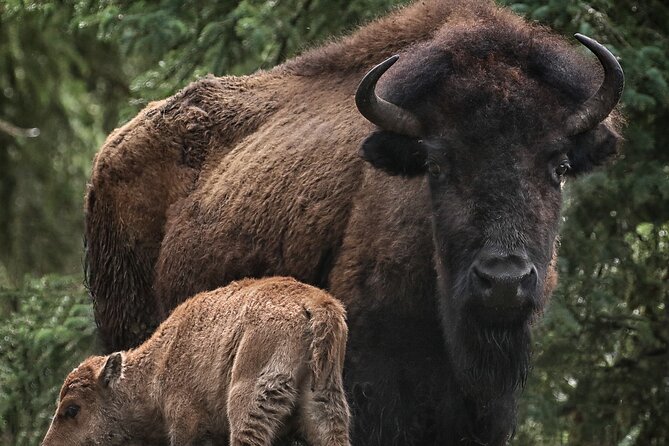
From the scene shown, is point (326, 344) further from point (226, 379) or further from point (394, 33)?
point (394, 33)

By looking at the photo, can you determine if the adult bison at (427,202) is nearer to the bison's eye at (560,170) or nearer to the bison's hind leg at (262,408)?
the bison's eye at (560,170)

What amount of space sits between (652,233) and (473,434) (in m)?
4.39

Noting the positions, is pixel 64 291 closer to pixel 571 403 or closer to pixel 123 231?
pixel 123 231

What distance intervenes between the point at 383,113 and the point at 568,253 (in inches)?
172


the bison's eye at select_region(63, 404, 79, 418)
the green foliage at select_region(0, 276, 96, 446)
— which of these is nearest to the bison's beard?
the bison's eye at select_region(63, 404, 79, 418)

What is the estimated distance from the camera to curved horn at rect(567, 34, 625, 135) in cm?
681

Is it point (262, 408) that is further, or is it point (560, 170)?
point (560, 170)

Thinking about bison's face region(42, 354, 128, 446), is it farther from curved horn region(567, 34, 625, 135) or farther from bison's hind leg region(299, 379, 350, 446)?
curved horn region(567, 34, 625, 135)

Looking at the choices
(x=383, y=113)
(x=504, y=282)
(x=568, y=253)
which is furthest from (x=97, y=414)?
(x=568, y=253)

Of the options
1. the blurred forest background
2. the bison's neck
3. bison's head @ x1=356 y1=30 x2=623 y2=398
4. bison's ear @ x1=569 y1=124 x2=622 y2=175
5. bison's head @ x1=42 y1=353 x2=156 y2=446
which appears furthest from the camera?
the blurred forest background

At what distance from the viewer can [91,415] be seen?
23.9 feet

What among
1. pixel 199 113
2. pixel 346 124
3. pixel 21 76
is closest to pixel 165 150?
pixel 199 113

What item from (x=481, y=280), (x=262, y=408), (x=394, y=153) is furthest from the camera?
(x=394, y=153)

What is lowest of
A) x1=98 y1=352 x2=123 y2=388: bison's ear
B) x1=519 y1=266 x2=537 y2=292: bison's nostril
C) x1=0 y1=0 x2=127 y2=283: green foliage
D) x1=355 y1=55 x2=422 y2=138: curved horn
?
x1=0 y1=0 x2=127 y2=283: green foliage
